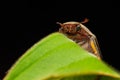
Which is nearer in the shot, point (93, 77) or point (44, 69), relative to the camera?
point (44, 69)

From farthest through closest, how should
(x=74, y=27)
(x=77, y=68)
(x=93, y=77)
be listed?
(x=74, y=27) → (x=93, y=77) → (x=77, y=68)

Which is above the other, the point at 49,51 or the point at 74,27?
the point at 49,51

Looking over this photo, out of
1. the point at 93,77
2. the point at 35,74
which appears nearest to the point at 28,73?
the point at 35,74

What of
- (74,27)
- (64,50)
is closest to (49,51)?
(64,50)

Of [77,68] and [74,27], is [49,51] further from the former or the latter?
[74,27]

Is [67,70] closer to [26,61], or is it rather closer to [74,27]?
[26,61]

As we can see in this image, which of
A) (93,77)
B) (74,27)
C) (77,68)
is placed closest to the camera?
(77,68)
